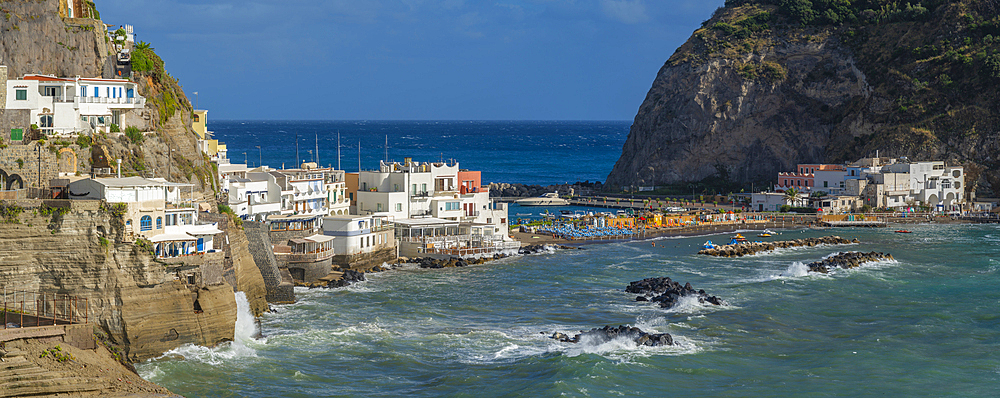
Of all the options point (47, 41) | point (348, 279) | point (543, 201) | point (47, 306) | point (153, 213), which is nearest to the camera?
point (47, 306)

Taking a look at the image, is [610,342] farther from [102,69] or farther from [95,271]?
[102,69]

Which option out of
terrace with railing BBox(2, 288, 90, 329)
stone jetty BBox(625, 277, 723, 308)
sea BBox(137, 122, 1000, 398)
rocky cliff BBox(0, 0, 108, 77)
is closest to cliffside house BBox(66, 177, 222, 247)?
terrace with railing BBox(2, 288, 90, 329)

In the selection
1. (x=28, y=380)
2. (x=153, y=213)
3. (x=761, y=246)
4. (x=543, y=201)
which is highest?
(x=153, y=213)

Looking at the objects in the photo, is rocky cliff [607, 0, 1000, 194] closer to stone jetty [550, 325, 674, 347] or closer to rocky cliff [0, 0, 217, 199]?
stone jetty [550, 325, 674, 347]

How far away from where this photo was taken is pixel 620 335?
4400cm

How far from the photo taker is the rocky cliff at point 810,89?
13625 centimetres

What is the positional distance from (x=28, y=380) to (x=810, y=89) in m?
142

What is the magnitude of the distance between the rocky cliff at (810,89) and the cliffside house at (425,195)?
2998 inches

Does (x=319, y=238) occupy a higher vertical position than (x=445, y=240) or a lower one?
higher

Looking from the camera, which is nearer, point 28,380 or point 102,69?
point 28,380

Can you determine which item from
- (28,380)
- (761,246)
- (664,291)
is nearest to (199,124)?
(664,291)

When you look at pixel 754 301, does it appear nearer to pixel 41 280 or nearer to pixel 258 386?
pixel 258 386

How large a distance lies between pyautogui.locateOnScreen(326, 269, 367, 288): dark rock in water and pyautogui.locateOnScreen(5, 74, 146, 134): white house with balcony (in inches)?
572

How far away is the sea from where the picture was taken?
121 feet
